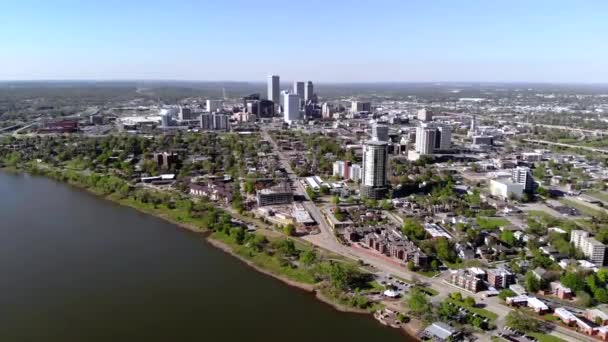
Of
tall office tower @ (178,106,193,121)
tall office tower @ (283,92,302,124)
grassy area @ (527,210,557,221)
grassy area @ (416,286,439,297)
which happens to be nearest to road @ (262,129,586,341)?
grassy area @ (416,286,439,297)

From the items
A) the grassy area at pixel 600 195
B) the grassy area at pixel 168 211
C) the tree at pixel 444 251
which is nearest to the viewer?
the tree at pixel 444 251

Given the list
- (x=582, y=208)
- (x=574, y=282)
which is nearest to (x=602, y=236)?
(x=574, y=282)

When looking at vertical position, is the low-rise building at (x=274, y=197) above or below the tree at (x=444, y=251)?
above

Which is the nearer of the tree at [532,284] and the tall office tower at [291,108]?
the tree at [532,284]

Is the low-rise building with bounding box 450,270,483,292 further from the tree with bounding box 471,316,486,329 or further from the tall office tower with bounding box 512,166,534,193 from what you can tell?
the tall office tower with bounding box 512,166,534,193

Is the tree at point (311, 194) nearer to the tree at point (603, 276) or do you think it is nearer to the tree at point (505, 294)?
the tree at point (505, 294)

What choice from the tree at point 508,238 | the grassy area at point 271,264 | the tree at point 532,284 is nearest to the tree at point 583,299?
the tree at point 532,284
